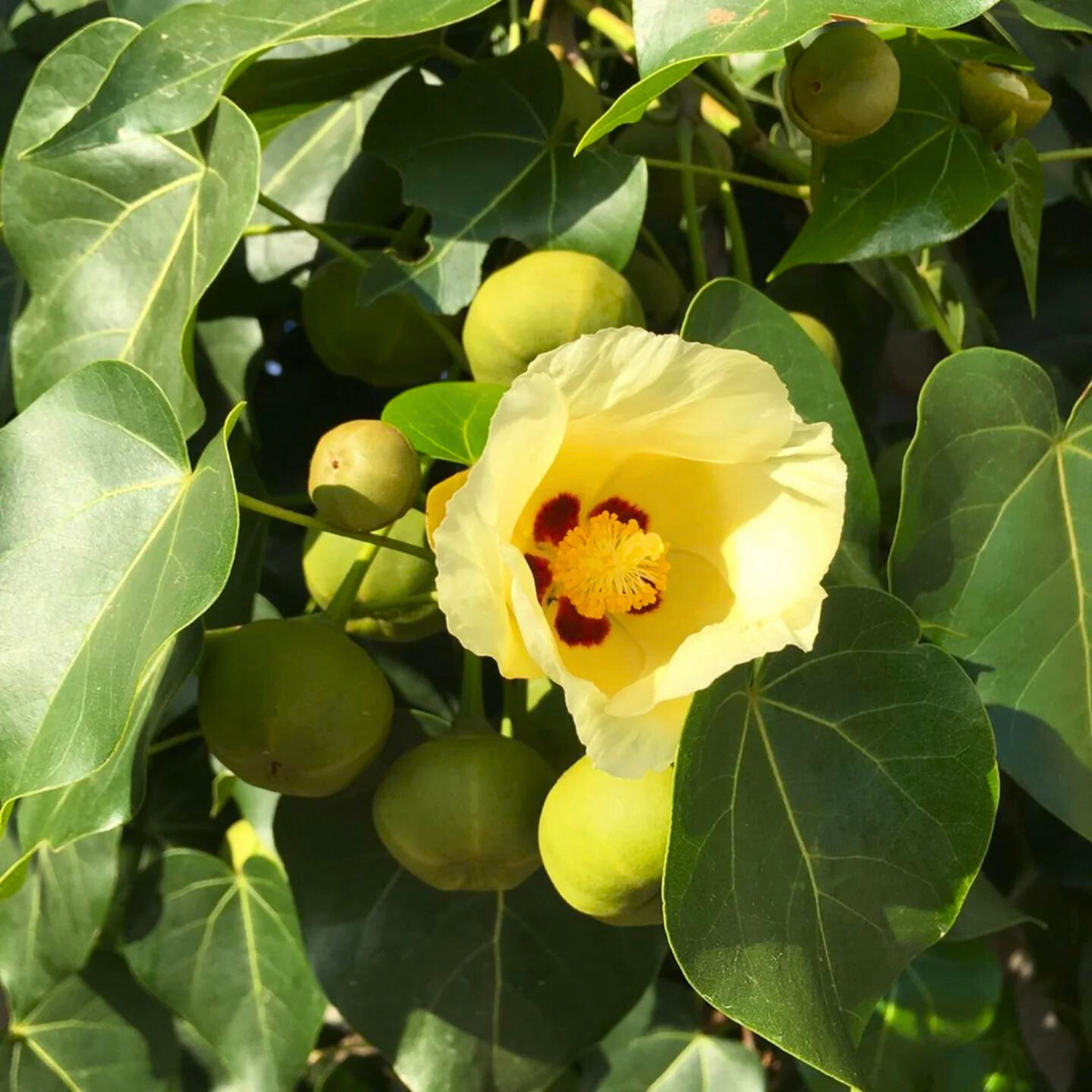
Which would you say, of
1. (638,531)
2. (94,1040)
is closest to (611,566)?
(638,531)

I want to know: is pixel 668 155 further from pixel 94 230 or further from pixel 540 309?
pixel 94 230

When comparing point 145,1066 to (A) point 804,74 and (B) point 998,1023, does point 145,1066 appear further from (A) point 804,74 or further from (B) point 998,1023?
(A) point 804,74

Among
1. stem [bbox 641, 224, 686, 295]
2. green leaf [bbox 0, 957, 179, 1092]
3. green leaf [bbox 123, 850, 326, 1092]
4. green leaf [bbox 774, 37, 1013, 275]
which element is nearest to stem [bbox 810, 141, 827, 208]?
green leaf [bbox 774, 37, 1013, 275]

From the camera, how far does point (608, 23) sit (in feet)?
2.50

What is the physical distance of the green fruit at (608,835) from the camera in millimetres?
535

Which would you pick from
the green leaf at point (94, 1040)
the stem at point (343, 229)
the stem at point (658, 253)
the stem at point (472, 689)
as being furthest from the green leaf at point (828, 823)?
the green leaf at point (94, 1040)

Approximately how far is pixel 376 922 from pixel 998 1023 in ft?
1.60

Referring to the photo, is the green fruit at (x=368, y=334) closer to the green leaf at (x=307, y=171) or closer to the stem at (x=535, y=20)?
the green leaf at (x=307, y=171)

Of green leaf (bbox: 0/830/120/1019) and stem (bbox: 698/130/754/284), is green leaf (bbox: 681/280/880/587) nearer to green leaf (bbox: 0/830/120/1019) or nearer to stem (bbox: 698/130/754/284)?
stem (bbox: 698/130/754/284)

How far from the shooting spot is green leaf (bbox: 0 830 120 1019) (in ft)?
2.60

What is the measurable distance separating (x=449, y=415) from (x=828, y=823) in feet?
0.88

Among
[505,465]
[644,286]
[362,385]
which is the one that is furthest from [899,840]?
[362,385]

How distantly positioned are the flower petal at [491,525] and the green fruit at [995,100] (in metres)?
0.40

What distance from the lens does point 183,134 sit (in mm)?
682
